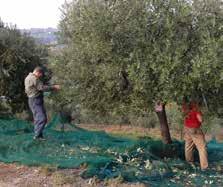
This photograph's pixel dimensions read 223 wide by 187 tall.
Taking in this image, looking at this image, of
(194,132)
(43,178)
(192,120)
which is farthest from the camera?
(194,132)

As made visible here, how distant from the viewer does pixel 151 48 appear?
11.7 meters

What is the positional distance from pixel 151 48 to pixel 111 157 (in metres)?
2.55

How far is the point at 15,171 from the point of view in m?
11.0

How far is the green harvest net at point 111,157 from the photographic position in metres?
10.7

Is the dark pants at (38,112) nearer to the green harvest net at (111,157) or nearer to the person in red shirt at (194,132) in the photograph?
the green harvest net at (111,157)

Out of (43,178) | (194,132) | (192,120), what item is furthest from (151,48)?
(43,178)

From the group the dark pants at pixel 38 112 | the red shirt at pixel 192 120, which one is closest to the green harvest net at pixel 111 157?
the dark pants at pixel 38 112

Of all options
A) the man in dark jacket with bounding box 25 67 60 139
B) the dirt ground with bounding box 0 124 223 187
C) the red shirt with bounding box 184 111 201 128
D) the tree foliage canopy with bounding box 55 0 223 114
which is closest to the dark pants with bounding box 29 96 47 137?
the man in dark jacket with bounding box 25 67 60 139

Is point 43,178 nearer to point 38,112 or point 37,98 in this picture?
point 38,112

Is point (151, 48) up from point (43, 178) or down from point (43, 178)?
up

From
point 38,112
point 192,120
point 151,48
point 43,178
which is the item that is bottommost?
point 43,178

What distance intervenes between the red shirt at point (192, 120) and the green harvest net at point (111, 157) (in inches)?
36.6

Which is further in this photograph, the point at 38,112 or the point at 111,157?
the point at 38,112

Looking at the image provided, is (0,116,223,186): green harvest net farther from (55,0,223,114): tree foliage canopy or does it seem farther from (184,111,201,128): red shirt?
(55,0,223,114): tree foliage canopy
